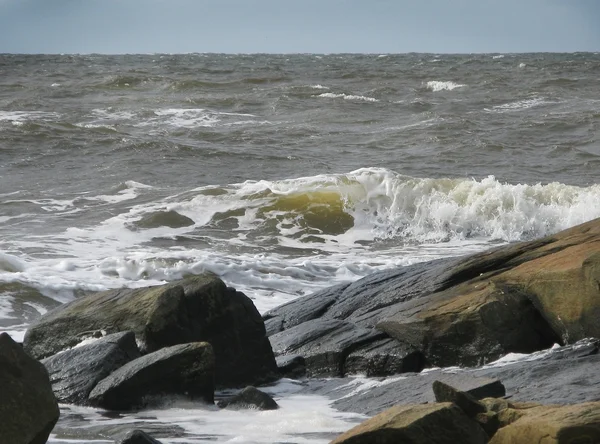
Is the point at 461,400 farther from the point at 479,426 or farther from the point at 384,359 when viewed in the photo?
the point at 384,359

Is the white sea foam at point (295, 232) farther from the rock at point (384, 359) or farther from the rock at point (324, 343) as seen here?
the rock at point (384, 359)

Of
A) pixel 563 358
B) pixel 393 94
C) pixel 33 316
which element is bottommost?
pixel 33 316

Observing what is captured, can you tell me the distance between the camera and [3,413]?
370cm

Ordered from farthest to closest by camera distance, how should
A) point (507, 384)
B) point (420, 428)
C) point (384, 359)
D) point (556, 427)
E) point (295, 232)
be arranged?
1. point (295, 232)
2. point (384, 359)
3. point (507, 384)
4. point (420, 428)
5. point (556, 427)

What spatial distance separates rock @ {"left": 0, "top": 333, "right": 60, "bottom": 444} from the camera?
12.2 ft

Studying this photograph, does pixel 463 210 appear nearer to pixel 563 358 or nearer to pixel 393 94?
pixel 563 358

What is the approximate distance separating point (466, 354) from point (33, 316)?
14.9 ft

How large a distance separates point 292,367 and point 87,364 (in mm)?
1356

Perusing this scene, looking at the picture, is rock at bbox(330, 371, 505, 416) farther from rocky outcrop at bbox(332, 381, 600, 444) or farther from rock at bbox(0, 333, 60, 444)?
rock at bbox(0, 333, 60, 444)

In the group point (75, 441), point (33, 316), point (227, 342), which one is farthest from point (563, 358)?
point (33, 316)

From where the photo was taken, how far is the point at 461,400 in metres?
4.07

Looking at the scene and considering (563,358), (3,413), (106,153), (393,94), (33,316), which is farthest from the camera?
(393,94)

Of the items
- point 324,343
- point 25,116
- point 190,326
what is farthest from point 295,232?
point 25,116

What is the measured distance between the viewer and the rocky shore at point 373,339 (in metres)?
5.39
